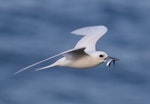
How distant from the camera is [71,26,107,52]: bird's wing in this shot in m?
19.1

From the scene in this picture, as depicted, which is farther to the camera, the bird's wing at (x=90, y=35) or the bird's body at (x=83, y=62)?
the bird's wing at (x=90, y=35)

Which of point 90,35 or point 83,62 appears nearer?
point 83,62

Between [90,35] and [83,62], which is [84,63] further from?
[90,35]

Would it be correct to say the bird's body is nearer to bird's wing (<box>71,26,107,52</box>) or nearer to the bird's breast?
the bird's breast

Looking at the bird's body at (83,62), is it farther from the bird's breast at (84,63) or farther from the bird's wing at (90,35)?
the bird's wing at (90,35)

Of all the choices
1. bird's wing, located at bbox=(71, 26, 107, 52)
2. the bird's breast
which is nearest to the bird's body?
the bird's breast

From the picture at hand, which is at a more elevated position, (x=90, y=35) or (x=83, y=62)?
(x=90, y=35)

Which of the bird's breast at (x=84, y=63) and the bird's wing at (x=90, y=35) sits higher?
the bird's wing at (x=90, y=35)

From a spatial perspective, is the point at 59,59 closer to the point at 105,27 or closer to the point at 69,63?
the point at 69,63

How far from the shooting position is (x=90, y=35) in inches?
773

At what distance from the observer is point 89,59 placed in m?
16.8

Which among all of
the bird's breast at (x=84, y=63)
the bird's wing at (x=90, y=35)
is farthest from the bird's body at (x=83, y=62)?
the bird's wing at (x=90, y=35)

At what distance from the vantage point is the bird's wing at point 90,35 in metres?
19.1

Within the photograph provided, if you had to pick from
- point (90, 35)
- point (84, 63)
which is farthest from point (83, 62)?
point (90, 35)
